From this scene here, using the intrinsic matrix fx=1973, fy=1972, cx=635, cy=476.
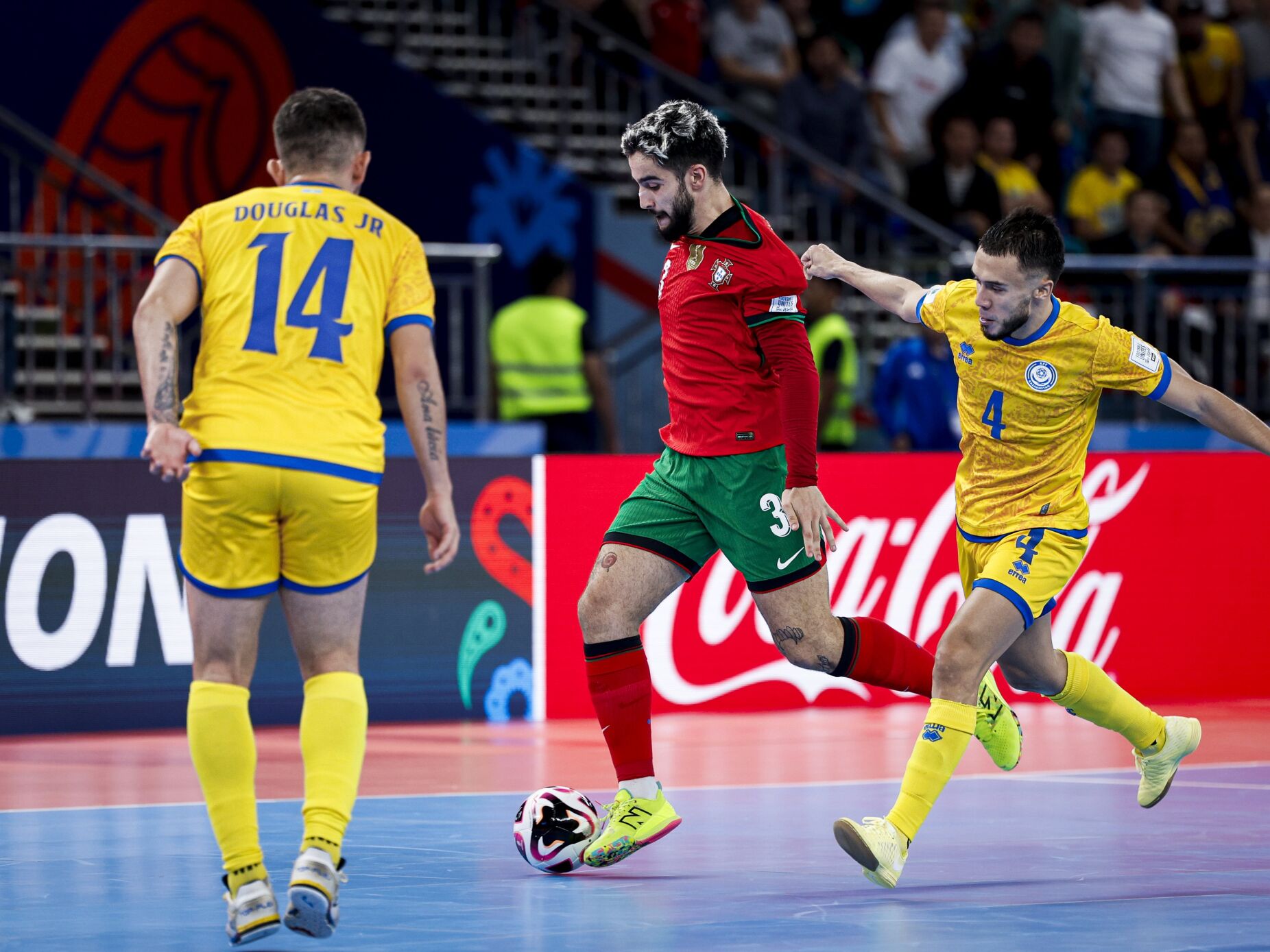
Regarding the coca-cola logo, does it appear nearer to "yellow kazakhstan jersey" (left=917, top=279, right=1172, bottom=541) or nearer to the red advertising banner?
the red advertising banner

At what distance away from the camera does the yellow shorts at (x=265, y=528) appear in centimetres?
493

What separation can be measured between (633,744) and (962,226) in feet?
30.5

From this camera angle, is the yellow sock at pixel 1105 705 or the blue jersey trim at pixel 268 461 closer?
the blue jersey trim at pixel 268 461

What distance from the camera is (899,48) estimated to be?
15.8 metres

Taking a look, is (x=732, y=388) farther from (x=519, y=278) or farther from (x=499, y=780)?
(x=519, y=278)

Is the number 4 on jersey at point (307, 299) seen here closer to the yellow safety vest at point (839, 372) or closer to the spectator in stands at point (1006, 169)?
the yellow safety vest at point (839, 372)

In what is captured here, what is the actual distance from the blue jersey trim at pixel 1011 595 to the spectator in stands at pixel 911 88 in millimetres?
9876

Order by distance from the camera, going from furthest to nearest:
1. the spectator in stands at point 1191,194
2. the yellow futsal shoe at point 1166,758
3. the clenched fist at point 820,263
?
1. the spectator in stands at point 1191,194
2. the yellow futsal shoe at point 1166,758
3. the clenched fist at point 820,263

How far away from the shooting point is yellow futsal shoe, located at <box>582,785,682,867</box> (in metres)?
6.18

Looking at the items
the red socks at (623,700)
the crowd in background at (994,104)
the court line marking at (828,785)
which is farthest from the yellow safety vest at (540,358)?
the red socks at (623,700)

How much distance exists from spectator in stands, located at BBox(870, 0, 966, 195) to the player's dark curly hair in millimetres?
9495

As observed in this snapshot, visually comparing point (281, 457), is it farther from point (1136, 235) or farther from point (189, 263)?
point (1136, 235)

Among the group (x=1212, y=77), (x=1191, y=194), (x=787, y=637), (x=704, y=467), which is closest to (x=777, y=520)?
(x=704, y=467)

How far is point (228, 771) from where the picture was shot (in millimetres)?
4922
